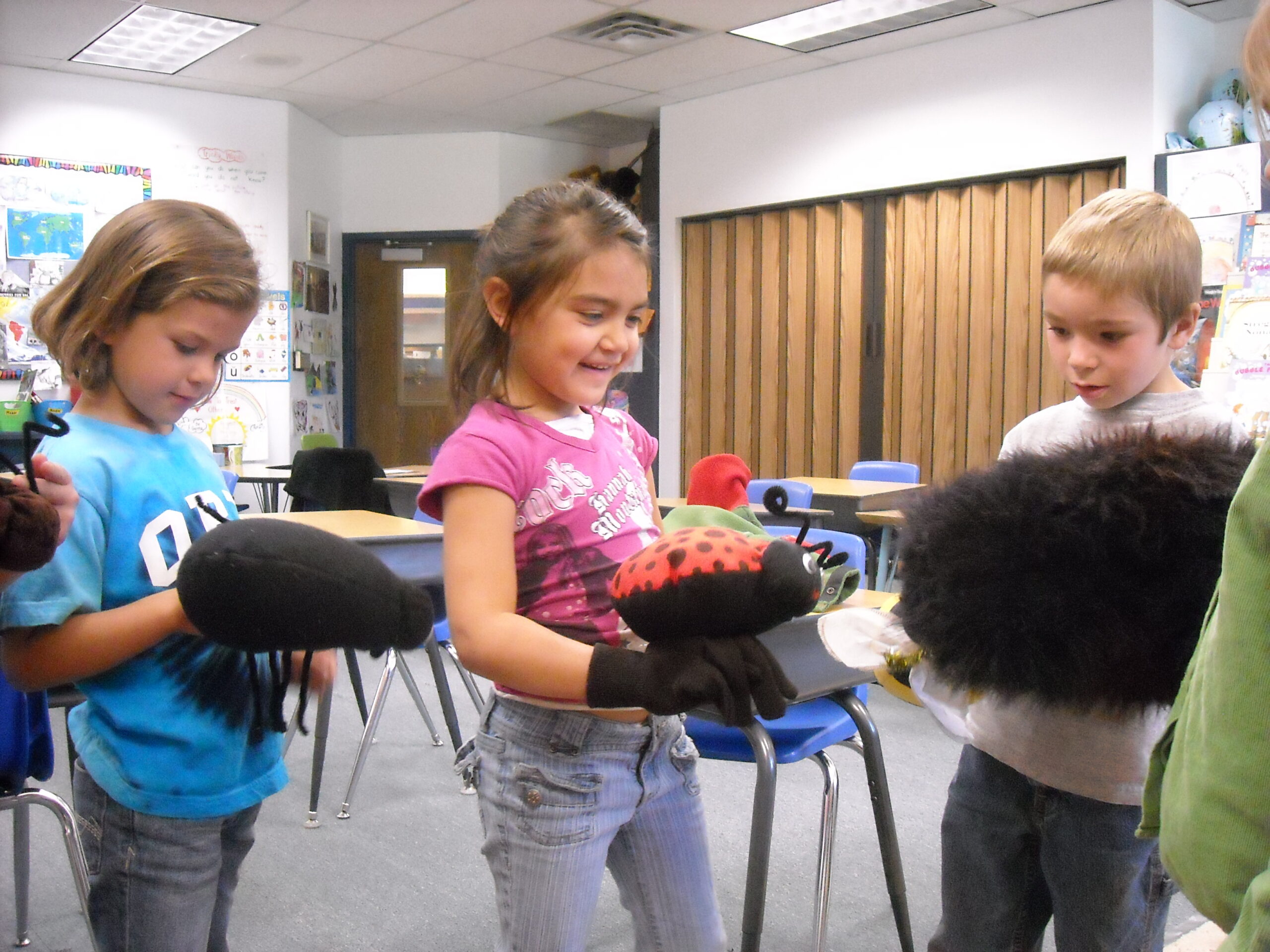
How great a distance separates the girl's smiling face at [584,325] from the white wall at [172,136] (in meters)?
5.14

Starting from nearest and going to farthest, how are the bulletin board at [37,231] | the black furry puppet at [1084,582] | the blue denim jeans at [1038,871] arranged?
the black furry puppet at [1084,582], the blue denim jeans at [1038,871], the bulletin board at [37,231]

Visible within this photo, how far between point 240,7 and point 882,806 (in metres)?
4.63

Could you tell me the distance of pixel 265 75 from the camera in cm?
587

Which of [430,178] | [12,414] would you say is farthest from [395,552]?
[430,178]

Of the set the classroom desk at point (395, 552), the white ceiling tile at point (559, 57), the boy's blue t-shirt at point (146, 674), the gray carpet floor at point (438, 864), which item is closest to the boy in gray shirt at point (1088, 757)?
the boy's blue t-shirt at point (146, 674)

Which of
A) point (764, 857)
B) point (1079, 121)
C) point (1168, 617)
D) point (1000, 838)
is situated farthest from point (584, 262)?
point (1079, 121)

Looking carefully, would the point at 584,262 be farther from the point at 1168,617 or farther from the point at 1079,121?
the point at 1079,121

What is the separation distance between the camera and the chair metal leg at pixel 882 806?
1836mm

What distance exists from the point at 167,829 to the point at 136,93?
5991 mm

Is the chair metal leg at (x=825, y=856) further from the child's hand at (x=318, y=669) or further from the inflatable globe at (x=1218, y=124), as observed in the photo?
the inflatable globe at (x=1218, y=124)

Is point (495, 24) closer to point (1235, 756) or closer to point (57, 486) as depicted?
point (57, 486)

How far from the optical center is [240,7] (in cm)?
485

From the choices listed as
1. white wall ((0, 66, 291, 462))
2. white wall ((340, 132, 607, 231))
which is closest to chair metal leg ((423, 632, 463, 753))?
white wall ((0, 66, 291, 462))

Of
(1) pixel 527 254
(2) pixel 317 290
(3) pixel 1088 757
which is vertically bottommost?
(3) pixel 1088 757
